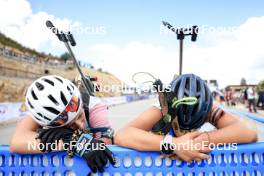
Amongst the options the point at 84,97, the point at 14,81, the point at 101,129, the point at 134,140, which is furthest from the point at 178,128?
the point at 14,81

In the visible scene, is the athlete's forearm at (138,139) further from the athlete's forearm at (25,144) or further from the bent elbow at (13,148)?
the bent elbow at (13,148)

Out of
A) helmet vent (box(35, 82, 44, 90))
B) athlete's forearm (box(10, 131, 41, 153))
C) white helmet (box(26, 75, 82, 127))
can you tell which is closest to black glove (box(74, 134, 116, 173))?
athlete's forearm (box(10, 131, 41, 153))

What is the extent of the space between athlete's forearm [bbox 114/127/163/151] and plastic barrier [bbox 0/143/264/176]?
0.06 meters

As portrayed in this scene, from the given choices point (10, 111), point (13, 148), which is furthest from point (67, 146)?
point (10, 111)

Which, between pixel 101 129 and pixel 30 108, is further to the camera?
pixel 101 129

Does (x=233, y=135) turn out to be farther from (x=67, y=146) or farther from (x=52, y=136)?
(x=52, y=136)

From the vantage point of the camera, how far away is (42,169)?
2711 mm

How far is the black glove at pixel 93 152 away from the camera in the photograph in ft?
8.20

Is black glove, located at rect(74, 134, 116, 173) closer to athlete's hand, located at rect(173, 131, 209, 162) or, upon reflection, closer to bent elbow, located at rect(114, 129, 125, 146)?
bent elbow, located at rect(114, 129, 125, 146)

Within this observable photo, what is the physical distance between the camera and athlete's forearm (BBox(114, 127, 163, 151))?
2486mm

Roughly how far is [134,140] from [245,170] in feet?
2.87

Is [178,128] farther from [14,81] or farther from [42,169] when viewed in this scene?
[14,81]

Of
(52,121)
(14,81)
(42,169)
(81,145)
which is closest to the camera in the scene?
(81,145)

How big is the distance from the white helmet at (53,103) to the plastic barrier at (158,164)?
328 millimetres
